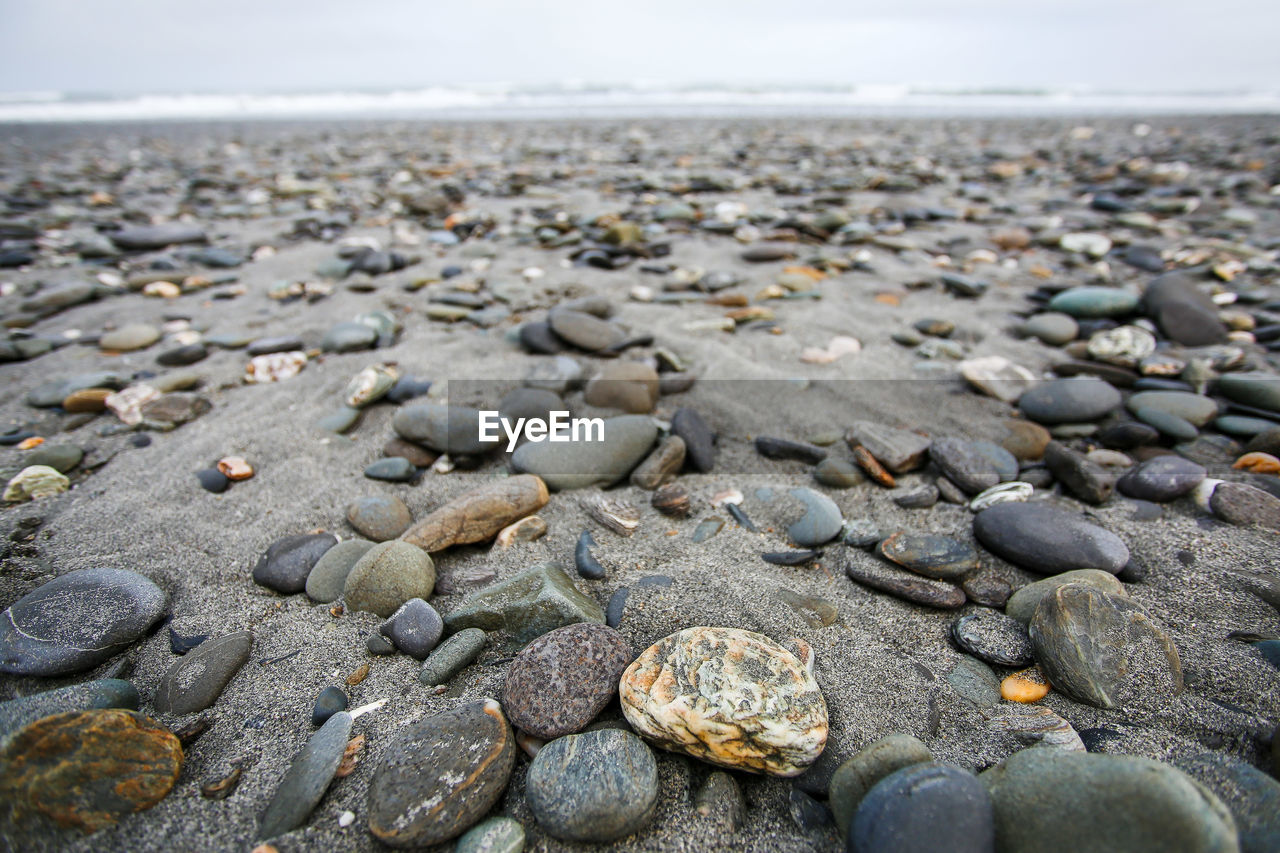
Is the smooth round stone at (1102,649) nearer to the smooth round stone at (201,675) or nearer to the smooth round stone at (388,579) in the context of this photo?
the smooth round stone at (388,579)

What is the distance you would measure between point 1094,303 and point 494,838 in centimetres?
353

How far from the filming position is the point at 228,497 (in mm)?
1861

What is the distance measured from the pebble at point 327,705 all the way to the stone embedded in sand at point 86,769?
230 mm

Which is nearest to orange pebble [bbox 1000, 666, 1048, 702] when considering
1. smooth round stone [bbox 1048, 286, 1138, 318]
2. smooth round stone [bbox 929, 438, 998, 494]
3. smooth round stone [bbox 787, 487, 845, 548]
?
smooth round stone [bbox 787, 487, 845, 548]

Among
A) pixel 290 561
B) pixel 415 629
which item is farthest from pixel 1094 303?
pixel 290 561

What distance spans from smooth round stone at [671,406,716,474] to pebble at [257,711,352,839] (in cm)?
124

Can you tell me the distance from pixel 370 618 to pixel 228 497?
816mm

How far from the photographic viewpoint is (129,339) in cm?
287

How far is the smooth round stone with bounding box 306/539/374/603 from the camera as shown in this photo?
151cm

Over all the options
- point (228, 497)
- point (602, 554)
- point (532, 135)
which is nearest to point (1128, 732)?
point (602, 554)

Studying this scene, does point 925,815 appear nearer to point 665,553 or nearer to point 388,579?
point 665,553

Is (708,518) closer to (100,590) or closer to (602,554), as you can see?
(602,554)

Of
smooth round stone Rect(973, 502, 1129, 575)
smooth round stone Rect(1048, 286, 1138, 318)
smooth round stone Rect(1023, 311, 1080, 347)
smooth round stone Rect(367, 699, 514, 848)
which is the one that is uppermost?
smooth round stone Rect(1048, 286, 1138, 318)

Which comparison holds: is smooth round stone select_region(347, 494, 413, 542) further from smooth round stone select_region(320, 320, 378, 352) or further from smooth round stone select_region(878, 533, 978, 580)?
smooth round stone select_region(878, 533, 978, 580)
